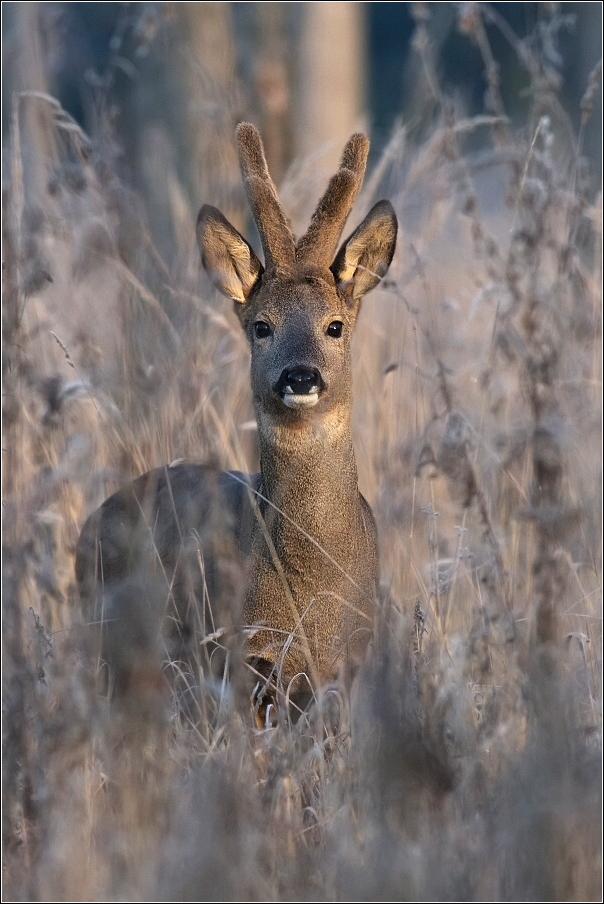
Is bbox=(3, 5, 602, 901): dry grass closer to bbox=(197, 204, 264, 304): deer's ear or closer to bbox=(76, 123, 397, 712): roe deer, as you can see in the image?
bbox=(76, 123, 397, 712): roe deer

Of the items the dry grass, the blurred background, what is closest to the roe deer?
the dry grass

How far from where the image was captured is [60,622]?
4.72 meters

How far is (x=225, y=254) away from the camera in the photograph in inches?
189

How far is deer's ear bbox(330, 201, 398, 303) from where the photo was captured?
15.3 feet

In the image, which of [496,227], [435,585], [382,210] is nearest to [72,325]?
[382,210]

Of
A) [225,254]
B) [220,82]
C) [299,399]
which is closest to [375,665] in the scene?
[299,399]

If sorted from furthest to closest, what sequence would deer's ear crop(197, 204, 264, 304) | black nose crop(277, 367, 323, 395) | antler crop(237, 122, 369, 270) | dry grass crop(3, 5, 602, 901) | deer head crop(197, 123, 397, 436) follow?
deer's ear crop(197, 204, 264, 304) → antler crop(237, 122, 369, 270) → deer head crop(197, 123, 397, 436) → black nose crop(277, 367, 323, 395) → dry grass crop(3, 5, 602, 901)

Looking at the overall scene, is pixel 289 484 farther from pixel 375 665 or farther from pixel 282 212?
pixel 375 665

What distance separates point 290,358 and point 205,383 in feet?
4.21

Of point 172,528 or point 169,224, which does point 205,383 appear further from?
point 169,224

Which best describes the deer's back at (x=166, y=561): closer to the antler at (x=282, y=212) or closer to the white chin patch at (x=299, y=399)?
the white chin patch at (x=299, y=399)

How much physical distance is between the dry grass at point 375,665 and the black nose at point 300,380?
400mm

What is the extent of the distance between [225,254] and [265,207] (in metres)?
0.29

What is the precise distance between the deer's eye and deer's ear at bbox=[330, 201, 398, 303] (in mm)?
321
